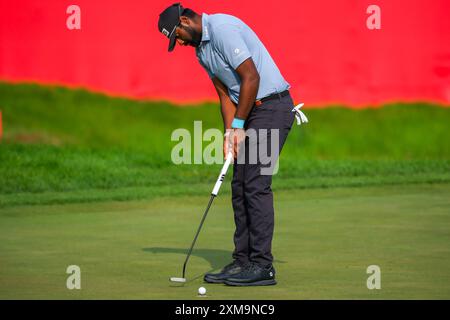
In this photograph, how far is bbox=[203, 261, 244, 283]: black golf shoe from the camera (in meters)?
6.95

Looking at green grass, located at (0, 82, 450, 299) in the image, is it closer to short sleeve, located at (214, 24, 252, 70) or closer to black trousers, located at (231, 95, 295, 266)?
black trousers, located at (231, 95, 295, 266)

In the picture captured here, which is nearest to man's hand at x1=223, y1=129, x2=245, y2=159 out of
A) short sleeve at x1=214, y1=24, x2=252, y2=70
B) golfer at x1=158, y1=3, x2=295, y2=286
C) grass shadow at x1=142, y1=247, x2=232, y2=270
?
golfer at x1=158, y1=3, x2=295, y2=286

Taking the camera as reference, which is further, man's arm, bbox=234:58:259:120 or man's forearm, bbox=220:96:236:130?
man's forearm, bbox=220:96:236:130

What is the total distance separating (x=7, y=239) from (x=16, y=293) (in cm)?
234

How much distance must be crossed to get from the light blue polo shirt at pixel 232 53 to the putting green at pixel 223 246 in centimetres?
123

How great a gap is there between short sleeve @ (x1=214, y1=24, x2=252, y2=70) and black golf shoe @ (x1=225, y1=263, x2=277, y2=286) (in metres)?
1.26

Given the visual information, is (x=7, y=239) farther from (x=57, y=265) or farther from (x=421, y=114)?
(x=421, y=114)

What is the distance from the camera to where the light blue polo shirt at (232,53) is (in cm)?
689

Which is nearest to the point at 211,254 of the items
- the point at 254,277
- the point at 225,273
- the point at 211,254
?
the point at 211,254

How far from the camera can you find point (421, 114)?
14.8 meters

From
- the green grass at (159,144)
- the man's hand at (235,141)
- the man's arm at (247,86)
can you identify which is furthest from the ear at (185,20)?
the green grass at (159,144)

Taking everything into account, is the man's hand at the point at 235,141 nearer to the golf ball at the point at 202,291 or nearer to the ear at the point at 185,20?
the ear at the point at 185,20
